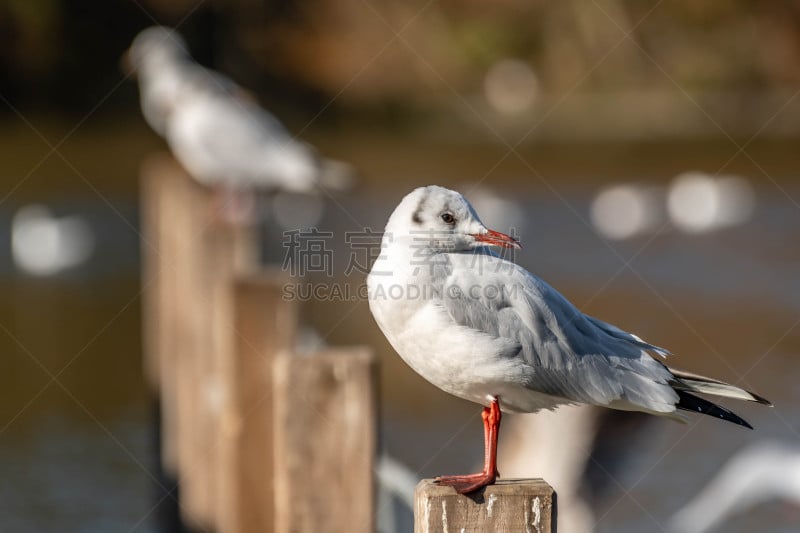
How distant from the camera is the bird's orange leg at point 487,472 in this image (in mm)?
2482

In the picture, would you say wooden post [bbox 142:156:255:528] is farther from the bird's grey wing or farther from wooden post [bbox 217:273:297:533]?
the bird's grey wing

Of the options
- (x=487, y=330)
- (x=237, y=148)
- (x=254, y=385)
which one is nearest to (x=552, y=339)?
(x=487, y=330)

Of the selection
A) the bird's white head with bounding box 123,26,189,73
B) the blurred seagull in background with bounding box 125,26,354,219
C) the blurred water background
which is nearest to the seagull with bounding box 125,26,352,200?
the blurred seagull in background with bounding box 125,26,354,219

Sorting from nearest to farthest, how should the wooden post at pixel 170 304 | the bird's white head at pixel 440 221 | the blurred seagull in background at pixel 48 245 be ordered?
the bird's white head at pixel 440 221 < the wooden post at pixel 170 304 < the blurred seagull in background at pixel 48 245

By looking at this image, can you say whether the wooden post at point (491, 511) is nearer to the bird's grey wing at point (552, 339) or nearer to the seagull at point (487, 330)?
the seagull at point (487, 330)

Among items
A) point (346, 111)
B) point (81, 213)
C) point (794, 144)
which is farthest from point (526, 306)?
point (346, 111)

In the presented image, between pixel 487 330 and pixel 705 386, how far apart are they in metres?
0.58

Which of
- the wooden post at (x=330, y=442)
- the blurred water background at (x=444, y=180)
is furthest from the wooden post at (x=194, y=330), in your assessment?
the wooden post at (x=330, y=442)

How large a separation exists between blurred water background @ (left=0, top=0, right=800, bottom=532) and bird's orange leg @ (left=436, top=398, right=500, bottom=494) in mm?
1450

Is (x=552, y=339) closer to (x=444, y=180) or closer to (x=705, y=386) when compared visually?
(x=705, y=386)

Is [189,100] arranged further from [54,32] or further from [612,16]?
[612,16]

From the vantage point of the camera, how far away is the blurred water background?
7.62 m

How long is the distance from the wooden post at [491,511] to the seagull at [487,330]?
545 mm

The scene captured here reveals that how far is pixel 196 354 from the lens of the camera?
521 cm
